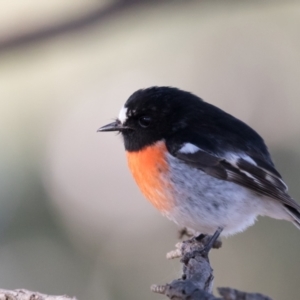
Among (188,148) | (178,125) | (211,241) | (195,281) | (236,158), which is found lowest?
(195,281)

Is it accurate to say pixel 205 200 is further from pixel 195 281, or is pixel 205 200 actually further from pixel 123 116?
pixel 123 116

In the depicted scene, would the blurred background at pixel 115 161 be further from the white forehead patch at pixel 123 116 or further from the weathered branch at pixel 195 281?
the weathered branch at pixel 195 281

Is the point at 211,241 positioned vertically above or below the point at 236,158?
below

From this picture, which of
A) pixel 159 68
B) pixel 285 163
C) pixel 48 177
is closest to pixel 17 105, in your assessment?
pixel 48 177

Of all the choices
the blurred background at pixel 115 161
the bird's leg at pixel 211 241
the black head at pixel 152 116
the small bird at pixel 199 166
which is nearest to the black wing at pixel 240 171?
the small bird at pixel 199 166

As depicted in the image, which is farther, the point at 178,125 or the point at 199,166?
the point at 178,125

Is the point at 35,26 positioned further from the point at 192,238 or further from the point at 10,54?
the point at 192,238

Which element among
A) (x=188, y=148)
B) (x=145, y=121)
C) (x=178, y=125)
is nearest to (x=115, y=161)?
(x=145, y=121)
